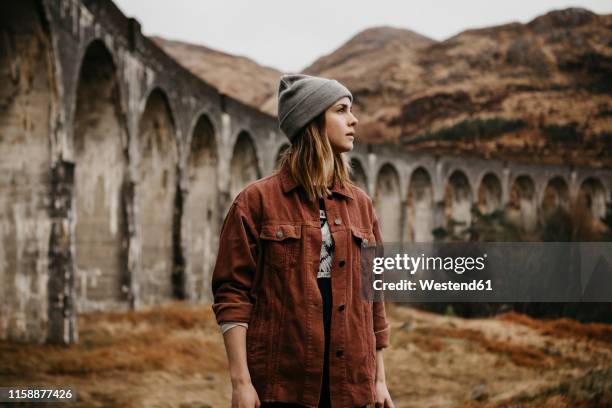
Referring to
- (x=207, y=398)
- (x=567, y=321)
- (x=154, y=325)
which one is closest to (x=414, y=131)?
(x=567, y=321)

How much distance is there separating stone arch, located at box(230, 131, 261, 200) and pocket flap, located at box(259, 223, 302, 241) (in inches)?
593

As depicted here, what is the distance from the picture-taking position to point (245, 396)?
1805 millimetres

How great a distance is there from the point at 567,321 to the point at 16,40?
10590mm

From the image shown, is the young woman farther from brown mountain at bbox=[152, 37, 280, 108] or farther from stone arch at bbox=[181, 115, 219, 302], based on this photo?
brown mountain at bbox=[152, 37, 280, 108]

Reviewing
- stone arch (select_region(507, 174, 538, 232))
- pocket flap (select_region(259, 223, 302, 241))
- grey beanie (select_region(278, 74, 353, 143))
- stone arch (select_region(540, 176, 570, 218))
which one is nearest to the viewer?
pocket flap (select_region(259, 223, 302, 241))

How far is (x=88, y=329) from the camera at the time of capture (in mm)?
8711

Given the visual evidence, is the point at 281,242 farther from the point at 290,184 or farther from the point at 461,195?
the point at 461,195

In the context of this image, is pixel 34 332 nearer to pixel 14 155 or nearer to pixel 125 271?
pixel 14 155

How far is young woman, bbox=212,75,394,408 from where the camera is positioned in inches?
73.1

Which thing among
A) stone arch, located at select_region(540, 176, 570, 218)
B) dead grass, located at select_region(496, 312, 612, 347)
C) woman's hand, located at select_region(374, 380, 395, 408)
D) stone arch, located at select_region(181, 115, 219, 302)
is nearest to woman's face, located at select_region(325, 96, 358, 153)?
woman's hand, located at select_region(374, 380, 395, 408)

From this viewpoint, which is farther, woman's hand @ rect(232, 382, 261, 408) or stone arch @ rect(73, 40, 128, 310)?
stone arch @ rect(73, 40, 128, 310)

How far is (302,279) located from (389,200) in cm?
2446

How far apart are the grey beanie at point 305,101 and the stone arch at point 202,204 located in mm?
12988

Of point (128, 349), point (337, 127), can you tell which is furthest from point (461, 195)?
point (337, 127)
